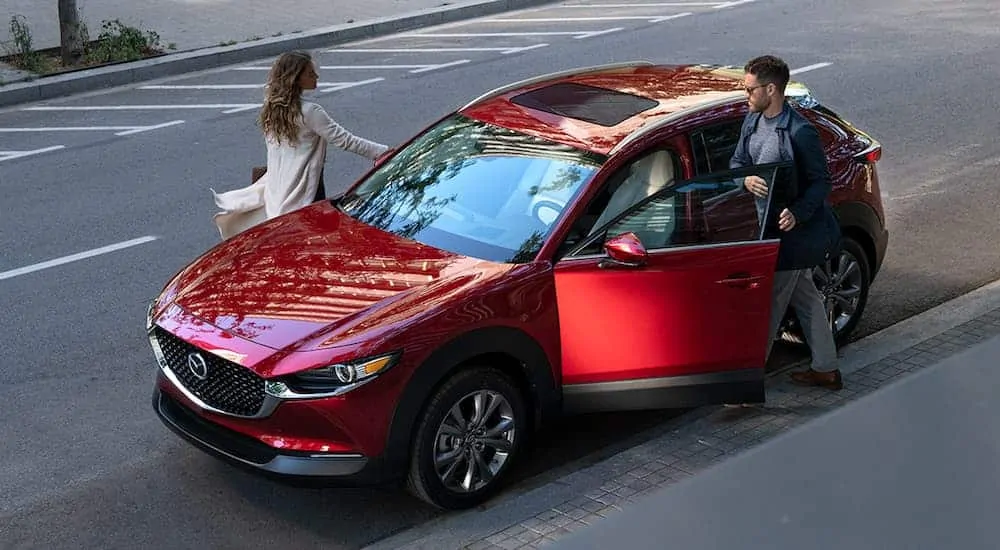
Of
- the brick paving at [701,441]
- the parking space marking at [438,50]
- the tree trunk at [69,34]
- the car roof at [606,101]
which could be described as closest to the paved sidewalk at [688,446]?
the brick paving at [701,441]

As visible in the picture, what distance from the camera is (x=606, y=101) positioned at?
20.7 feet

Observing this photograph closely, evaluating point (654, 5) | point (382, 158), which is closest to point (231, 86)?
point (654, 5)

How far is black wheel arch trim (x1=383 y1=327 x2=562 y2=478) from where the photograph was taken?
194 inches

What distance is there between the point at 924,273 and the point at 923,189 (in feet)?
6.72

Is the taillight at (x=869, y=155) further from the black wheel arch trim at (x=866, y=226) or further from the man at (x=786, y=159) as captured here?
the man at (x=786, y=159)

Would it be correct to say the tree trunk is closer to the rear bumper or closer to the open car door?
the rear bumper

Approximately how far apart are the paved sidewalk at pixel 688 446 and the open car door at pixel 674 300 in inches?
8.1

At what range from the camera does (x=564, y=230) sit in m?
5.53

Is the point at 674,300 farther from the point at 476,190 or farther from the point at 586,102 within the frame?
the point at 586,102

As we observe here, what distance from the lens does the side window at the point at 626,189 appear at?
558cm

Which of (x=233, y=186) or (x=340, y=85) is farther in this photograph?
(x=340, y=85)

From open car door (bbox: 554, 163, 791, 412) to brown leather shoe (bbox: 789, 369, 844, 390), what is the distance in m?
0.62

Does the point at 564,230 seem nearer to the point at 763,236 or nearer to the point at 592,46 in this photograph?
the point at 763,236

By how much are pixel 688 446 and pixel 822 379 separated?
1045mm
